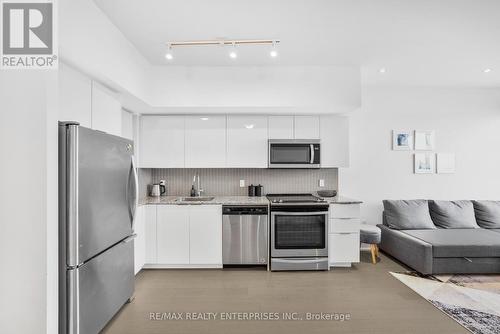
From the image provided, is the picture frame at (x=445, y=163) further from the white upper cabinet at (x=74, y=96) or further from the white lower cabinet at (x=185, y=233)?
the white upper cabinet at (x=74, y=96)

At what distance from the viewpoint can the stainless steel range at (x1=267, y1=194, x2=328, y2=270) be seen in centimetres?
371

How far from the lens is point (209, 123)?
4109mm

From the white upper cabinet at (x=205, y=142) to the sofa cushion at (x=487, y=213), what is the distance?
13.0 ft

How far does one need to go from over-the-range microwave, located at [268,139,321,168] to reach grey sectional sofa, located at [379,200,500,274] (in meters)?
1.43

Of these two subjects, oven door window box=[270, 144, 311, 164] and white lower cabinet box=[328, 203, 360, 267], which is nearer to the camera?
white lower cabinet box=[328, 203, 360, 267]

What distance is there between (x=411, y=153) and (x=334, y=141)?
150cm

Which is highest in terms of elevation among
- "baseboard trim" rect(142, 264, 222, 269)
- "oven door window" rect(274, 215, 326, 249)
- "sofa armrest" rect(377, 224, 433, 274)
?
"oven door window" rect(274, 215, 326, 249)

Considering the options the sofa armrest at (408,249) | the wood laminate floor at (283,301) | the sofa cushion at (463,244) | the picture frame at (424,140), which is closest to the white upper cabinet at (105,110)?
the wood laminate floor at (283,301)

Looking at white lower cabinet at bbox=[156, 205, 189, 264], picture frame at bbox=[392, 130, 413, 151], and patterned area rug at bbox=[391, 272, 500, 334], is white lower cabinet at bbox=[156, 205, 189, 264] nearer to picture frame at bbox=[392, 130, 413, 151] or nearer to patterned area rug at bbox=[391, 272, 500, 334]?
patterned area rug at bbox=[391, 272, 500, 334]

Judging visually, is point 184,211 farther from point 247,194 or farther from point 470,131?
point 470,131

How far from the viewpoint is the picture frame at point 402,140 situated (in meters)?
4.64

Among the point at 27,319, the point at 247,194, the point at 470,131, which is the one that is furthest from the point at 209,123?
the point at 470,131

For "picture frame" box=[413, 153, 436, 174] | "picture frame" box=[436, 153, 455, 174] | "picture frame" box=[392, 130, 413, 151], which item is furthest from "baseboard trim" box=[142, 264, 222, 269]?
"picture frame" box=[436, 153, 455, 174]

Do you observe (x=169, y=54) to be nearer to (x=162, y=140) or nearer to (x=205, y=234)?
(x=162, y=140)
